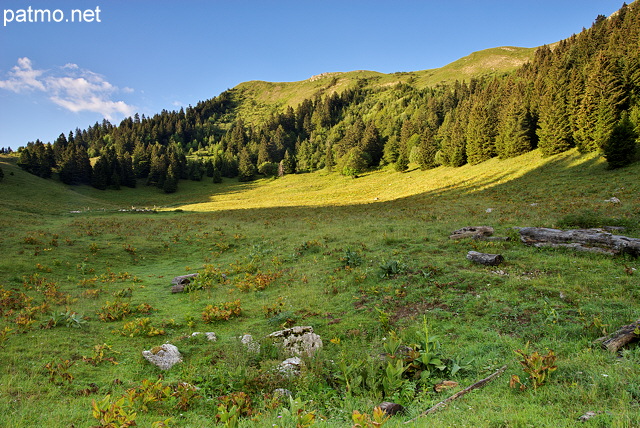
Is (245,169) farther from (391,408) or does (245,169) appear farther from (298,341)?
(391,408)

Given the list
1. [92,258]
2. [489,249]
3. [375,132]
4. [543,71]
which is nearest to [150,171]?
[375,132]

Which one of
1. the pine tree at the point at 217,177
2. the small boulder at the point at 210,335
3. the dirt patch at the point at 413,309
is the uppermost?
the pine tree at the point at 217,177

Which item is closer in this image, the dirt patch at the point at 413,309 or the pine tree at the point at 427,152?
the dirt patch at the point at 413,309

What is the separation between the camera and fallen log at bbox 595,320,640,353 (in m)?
5.56

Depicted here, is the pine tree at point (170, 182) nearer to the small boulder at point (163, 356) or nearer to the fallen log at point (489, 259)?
the small boulder at point (163, 356)

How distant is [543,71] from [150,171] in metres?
133

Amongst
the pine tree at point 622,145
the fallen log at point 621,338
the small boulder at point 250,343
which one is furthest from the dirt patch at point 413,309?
the pine tree at point 622,145

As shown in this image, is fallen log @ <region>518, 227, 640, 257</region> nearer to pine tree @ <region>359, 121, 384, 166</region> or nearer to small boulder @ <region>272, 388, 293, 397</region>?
small boulder @ <region>272, 388, 293, 397</region>

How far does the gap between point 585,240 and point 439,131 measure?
96954 mm

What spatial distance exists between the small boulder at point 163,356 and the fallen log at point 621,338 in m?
9.28

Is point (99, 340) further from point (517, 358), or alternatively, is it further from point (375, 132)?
point (375, 132)

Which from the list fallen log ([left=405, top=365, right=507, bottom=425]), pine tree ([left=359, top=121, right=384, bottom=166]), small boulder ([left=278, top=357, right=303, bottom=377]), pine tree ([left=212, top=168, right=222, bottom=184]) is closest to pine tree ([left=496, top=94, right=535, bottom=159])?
pine tree ([left=359, top=121, right=384, bottom=166])

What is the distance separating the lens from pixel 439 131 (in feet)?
328

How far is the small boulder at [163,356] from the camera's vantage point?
6.96m
